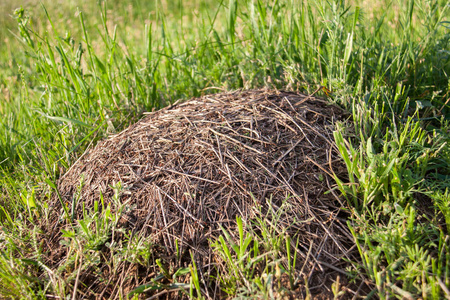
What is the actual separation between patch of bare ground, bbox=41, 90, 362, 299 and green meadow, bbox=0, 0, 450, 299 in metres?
0.07

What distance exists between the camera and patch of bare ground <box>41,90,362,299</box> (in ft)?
5.37

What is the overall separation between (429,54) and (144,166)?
232 centimetres

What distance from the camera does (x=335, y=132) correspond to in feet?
5.59

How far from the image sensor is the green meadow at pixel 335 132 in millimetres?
1519

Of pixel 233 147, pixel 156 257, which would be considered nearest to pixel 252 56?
pixel 233 147

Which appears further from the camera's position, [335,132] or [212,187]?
[212,187]

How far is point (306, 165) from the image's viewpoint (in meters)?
1.94

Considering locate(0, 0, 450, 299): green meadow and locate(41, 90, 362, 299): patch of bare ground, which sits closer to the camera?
locate(0, 0, 450, 299): green meadow

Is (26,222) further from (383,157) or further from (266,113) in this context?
(383,157)

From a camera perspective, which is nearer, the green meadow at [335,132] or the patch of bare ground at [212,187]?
the green meadow at [335,132]

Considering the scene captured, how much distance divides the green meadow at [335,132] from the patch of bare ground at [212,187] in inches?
2.8

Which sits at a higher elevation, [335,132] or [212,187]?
[335,132]

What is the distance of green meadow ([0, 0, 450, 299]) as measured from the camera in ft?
4.98

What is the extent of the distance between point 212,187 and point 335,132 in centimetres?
72
